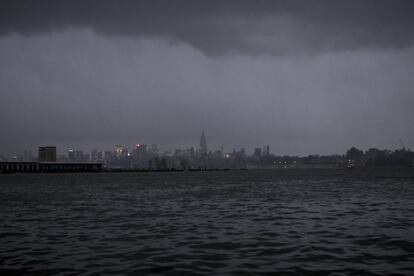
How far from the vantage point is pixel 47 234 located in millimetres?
28281

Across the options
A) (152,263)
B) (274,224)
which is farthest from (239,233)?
(152,263)

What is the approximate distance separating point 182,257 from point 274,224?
504 inches

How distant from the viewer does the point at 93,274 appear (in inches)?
681

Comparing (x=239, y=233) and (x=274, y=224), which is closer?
(x=239, y=233)

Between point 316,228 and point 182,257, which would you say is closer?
point 182,257

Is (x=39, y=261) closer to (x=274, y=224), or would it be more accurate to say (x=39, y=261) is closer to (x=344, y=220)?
(x=274, y=224)

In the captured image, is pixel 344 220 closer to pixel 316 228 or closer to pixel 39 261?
pixel 316 228

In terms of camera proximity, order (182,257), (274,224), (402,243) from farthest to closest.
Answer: (274,224) → (402,243) → (182,257)

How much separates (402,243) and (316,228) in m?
6.77

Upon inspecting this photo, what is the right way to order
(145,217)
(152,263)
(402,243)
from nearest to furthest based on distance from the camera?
(152,263) < (402,243) < (145,217)

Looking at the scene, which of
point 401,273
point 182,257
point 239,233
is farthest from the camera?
point 239,233

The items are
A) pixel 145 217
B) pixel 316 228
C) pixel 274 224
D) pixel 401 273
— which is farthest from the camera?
pixel 145 217

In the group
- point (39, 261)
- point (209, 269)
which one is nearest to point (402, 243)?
point (209, 269)

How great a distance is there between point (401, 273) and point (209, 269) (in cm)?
749
